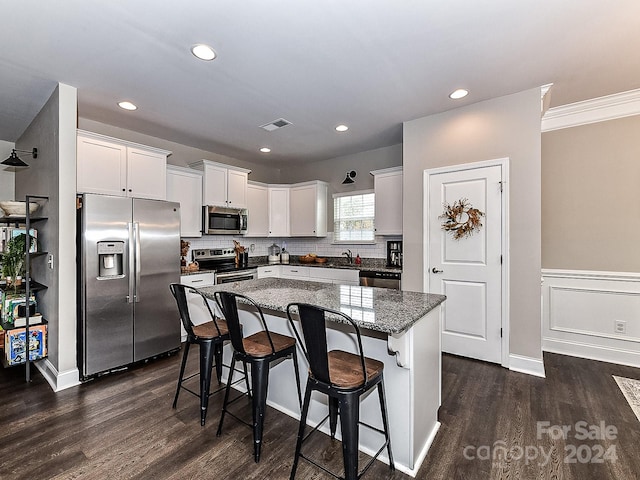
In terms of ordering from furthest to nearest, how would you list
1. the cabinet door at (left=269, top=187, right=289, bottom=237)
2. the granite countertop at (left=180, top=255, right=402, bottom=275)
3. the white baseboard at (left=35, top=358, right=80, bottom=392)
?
the cabinet door at (left=269, top=187, right=289, bottom=237)
the granite countertop at (left=180, top=255, right=402, bottom=275)
the white baseboard at (left=35, top=358, right=80, bottom=392)

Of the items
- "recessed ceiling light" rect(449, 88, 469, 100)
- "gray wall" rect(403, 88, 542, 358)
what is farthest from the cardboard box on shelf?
"recessed ceiling light" rect(449, 88, 469, 100)

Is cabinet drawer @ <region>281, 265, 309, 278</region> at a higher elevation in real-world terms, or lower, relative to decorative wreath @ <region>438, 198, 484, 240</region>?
lower

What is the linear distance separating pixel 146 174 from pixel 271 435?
3285mm

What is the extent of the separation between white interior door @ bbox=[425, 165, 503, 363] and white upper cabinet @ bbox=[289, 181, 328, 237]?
2235mm

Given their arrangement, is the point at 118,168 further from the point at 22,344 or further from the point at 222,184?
the point at 22,344

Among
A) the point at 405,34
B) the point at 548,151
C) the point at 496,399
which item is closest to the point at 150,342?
the point at 496,399

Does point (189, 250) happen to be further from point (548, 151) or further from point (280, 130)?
point (548, 151)

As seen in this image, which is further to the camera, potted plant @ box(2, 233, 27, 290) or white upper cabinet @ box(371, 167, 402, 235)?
white upper cabinet @ box(371, 167, 402, 235)

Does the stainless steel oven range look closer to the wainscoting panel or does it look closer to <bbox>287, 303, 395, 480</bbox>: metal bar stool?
<bbox>287, 303, 395, 480</bbox>: metal bar stool

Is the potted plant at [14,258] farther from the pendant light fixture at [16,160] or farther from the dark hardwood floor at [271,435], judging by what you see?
the dark hardwood floor at [271,435]

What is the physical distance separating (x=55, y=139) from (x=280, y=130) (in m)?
2.34

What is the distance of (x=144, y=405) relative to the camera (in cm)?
246

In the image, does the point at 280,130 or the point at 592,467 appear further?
the point at 280,130

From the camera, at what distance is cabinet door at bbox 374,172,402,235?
170 inches
